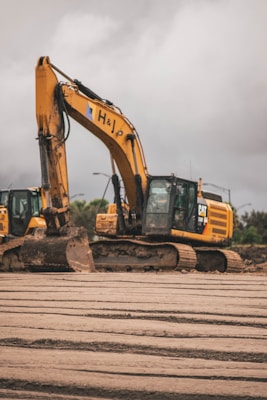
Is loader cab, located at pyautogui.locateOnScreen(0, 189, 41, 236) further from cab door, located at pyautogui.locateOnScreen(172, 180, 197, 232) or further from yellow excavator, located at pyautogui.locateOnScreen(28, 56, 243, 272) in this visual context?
cab door, located at pyautogui.locateOnScreen(172, 180, 197, 232)

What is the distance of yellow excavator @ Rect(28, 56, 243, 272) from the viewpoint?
46.8ft

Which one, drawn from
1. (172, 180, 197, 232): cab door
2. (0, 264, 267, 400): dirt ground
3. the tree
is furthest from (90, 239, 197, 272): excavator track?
the tree

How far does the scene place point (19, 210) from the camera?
2147 centimetres

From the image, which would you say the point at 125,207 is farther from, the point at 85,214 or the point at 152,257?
the point at 85,214

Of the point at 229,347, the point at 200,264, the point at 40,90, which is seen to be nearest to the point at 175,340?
the point at 229,347

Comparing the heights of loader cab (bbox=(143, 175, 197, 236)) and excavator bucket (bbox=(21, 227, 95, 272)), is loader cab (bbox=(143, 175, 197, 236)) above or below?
above

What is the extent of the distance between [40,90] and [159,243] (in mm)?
4270

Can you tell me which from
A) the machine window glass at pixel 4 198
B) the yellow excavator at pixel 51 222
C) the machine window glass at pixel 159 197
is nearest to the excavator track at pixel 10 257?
the yellow excavator at pixel 51 222

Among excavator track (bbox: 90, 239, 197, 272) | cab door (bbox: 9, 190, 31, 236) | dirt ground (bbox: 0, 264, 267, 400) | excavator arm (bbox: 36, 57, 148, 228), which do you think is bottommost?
dirt ground (bbox: 0, 264, 267, 400)

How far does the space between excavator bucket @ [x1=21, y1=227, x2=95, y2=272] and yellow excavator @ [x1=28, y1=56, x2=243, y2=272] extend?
240 centimetres

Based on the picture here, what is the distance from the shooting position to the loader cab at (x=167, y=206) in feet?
49.8

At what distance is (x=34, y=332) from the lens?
4.66 m

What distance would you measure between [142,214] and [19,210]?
6894 millimetres

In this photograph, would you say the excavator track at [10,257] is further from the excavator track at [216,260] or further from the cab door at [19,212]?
the cab door at [19,212]
